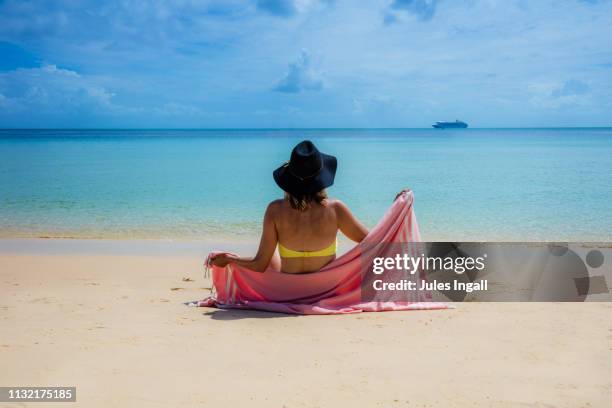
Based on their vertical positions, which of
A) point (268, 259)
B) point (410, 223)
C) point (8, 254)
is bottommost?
point (8, 254)

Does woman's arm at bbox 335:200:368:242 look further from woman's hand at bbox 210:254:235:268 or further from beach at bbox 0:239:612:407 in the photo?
woman's hand at bbox 210:254:235:268

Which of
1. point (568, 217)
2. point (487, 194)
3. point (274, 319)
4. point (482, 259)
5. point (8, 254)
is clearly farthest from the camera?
point (487, 194)

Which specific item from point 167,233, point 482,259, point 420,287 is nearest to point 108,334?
point 420,287

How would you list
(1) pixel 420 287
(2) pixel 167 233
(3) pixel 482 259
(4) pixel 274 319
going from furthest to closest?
(2) pixel 167 233
(3) pixel 482 259
(1) pixel 420 287
(4) pixel 274 319

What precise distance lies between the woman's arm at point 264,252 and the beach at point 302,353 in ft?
1.32

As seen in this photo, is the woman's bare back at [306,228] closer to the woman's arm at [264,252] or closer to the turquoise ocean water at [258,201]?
the woman's arm at [264,252]

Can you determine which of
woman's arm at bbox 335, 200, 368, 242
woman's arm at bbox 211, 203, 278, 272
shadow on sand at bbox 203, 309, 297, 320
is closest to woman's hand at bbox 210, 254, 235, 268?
woman's arm at bbox 211, 203, 278, 272

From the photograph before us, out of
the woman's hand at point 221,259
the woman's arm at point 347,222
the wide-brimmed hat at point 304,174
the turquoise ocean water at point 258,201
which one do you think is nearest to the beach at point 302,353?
the woman's hand at point 221,259

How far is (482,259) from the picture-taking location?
723 cm

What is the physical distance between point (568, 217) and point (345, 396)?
10603 millimetres

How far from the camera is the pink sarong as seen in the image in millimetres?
4711

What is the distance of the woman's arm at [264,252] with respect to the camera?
15.0 ft

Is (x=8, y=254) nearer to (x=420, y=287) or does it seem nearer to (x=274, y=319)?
(x=274, y=319)

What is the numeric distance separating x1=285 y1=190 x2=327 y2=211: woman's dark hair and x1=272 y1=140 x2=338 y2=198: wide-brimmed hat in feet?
0.10
